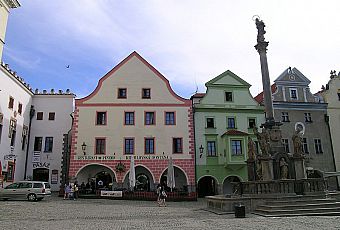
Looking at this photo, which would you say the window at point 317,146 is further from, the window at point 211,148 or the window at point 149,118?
the window at point 149,118

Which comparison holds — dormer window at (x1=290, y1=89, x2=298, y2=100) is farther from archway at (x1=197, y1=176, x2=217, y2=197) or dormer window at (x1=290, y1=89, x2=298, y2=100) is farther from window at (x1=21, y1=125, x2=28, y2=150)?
window at (x1=21, y1=125, x2=28, y2=150)

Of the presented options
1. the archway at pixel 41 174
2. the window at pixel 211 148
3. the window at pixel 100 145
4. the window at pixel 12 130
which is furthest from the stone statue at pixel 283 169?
the archway at pixel 41 174

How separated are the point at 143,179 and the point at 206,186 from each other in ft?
23.0

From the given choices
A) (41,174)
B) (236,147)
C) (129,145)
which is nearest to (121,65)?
(129,145)

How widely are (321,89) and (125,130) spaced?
2418 cm

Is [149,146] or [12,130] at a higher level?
[12,130]

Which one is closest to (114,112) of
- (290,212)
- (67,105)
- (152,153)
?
(152,153)

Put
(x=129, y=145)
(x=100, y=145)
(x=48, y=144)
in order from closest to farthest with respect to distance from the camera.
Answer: (x=100, y=145), (x=129, y=145), (x=48, y=144)

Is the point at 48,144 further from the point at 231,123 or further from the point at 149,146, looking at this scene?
the point at 231,123

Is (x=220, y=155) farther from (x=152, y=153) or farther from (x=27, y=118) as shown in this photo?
Answer: (x=27, y=118)

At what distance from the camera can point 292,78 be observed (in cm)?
3600

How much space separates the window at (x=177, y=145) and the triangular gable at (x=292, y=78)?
13081 mm

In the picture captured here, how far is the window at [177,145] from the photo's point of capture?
105ft

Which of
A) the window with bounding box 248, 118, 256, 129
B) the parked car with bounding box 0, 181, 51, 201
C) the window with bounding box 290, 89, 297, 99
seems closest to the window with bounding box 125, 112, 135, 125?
the parked car with bounding box 0, 181, 51, 201
